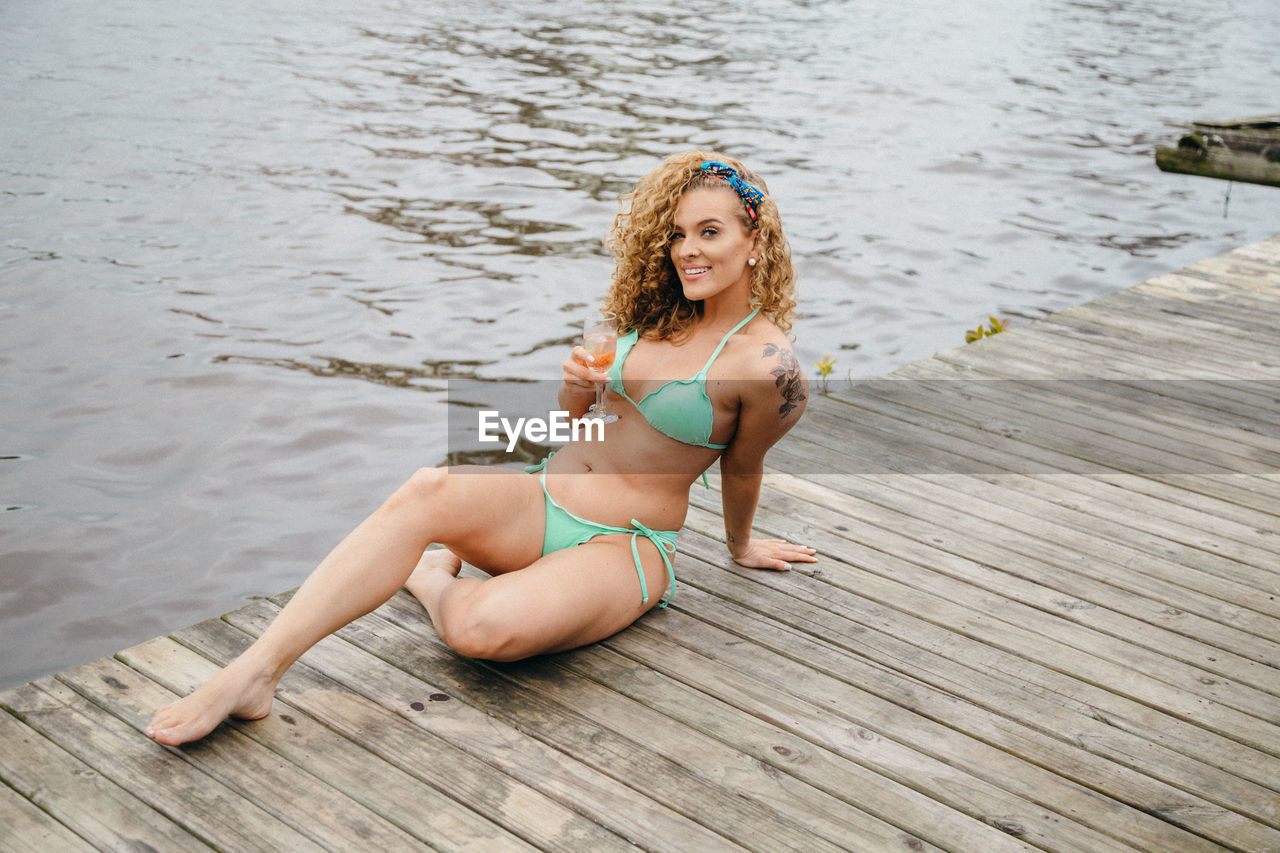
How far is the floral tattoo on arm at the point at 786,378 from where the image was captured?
126 inches

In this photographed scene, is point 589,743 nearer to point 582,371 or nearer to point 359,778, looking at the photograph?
point 359,778

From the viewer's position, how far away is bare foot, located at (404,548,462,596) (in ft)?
11.3

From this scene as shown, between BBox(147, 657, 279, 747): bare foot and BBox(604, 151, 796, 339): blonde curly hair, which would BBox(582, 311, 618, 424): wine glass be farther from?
BBox(147, 657, 279, 747): bare foot

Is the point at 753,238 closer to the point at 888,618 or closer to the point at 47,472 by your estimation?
the point at 888,618

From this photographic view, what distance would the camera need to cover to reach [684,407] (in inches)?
128

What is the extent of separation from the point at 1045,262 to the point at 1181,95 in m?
9.98

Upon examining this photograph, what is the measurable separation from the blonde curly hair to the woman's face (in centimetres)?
2

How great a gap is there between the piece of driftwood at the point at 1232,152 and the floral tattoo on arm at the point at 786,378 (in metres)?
5.83

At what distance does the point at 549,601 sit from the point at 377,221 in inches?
301

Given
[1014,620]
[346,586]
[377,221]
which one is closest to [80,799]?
[346,586]

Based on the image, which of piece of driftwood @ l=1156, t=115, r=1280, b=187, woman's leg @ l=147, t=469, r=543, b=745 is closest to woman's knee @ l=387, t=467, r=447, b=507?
woman's leg @ l=147, t=469, r=543, b=745

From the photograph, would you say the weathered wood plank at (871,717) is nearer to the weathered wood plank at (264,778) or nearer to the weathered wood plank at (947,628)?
the weathered wood plank at (947,628)

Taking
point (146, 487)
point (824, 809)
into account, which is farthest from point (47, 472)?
point (824, 809)

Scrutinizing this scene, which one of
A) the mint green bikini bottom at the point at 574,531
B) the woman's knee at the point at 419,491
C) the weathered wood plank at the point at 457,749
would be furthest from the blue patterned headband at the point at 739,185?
the weathered wood plank at the point at 457,749
